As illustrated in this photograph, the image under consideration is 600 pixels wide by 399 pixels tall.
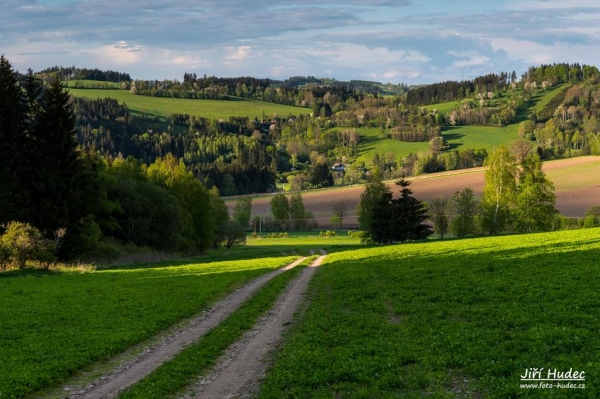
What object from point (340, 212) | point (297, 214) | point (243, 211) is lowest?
point (297, 214)

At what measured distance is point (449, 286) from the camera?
2992 cm

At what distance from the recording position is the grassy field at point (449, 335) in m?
14.5

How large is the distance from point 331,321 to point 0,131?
1915 inches

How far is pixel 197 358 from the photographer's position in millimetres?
19391

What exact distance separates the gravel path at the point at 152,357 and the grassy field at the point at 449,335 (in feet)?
14.1

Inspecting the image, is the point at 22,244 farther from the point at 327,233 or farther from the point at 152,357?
the point at 327,233

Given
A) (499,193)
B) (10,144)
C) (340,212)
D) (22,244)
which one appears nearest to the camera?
(22,244)

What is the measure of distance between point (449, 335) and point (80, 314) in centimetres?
1868

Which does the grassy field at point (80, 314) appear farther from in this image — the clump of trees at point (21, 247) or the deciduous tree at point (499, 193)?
the deciduous tree at point (499, 193)

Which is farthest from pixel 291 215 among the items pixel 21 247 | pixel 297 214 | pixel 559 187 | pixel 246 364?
pixel 246 364

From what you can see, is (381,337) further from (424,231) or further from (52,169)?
(424,231)

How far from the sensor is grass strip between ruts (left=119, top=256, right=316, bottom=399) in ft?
52.4

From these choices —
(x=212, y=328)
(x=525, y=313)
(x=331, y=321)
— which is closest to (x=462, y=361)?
(x=525, y=313)

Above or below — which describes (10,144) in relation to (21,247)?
above
